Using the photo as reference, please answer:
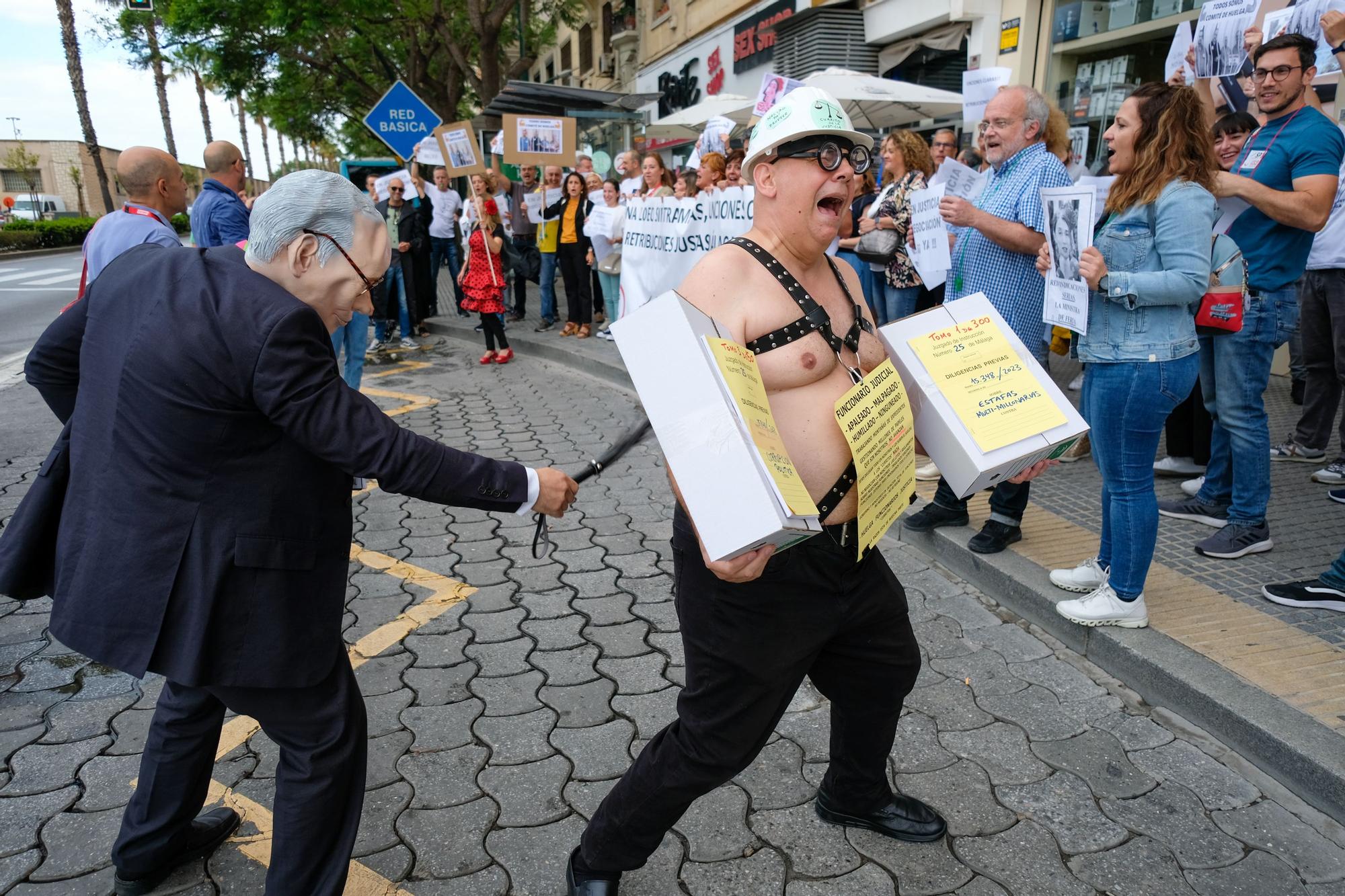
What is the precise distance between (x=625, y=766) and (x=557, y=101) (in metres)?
15.5

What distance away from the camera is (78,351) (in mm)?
2109

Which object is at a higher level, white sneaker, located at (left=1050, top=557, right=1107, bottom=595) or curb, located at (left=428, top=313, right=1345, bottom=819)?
white sneaker, located at (left=1050, top=557, right=1107, bottom=595)

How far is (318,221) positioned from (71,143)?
96.7 m

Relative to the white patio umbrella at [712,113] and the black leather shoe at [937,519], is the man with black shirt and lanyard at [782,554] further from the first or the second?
the white patio umbrella at [712,113]

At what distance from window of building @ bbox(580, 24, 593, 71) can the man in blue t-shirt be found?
31.1 meters

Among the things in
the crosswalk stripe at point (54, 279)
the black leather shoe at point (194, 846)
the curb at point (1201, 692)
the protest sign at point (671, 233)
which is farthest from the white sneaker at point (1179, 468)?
the crosswalk stripe at point (54, 279)

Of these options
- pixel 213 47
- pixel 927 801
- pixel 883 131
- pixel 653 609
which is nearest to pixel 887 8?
pixel 883 131

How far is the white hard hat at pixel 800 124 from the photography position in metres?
1.97

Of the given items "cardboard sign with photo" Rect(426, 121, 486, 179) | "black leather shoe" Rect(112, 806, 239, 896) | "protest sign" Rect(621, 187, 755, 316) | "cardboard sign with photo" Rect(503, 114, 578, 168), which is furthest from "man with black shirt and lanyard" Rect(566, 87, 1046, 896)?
"cardboard sign with photo" Rect(426, 121, 486, 179)

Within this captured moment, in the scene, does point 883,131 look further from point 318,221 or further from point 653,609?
point 318,221

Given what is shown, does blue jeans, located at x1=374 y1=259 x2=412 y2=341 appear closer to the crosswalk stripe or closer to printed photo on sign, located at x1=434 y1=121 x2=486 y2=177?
printed photo on sign, located at x1=434 y1=121 x2=486 y2=177

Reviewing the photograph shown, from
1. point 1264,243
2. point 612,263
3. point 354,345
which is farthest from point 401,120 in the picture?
point 1264,243

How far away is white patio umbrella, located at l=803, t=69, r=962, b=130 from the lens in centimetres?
1100

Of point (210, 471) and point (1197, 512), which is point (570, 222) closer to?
point (1197, 512)
